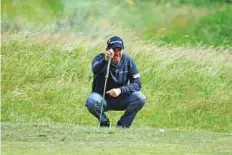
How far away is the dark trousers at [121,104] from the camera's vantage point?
11.6m

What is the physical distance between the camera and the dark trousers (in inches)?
458

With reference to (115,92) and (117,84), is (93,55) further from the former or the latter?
(115,92)

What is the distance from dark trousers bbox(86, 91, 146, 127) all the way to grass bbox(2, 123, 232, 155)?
0.87m

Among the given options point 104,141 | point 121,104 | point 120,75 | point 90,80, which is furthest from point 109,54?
point 90,80

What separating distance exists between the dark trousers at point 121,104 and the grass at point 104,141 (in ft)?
2.86

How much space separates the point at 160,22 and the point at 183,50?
3.53m

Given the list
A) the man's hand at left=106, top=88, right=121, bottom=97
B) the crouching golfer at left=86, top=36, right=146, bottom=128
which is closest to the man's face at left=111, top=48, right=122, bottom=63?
the crouching golfer at left=86, top=36, right=146, bottom=128

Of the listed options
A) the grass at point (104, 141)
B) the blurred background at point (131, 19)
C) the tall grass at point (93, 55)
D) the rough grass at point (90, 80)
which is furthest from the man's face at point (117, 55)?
the blurred background at point (131, 19)

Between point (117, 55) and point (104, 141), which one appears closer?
point (104, 141)

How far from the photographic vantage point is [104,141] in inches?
370

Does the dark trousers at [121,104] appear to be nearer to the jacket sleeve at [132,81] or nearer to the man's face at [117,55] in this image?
the jacket sleeve at [132,81]

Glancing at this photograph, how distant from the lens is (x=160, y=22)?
22422 mm

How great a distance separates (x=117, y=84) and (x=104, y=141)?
2323mm

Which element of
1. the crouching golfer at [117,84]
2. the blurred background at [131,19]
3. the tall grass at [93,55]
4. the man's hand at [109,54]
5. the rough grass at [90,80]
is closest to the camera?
the man's hand at [109,54]
